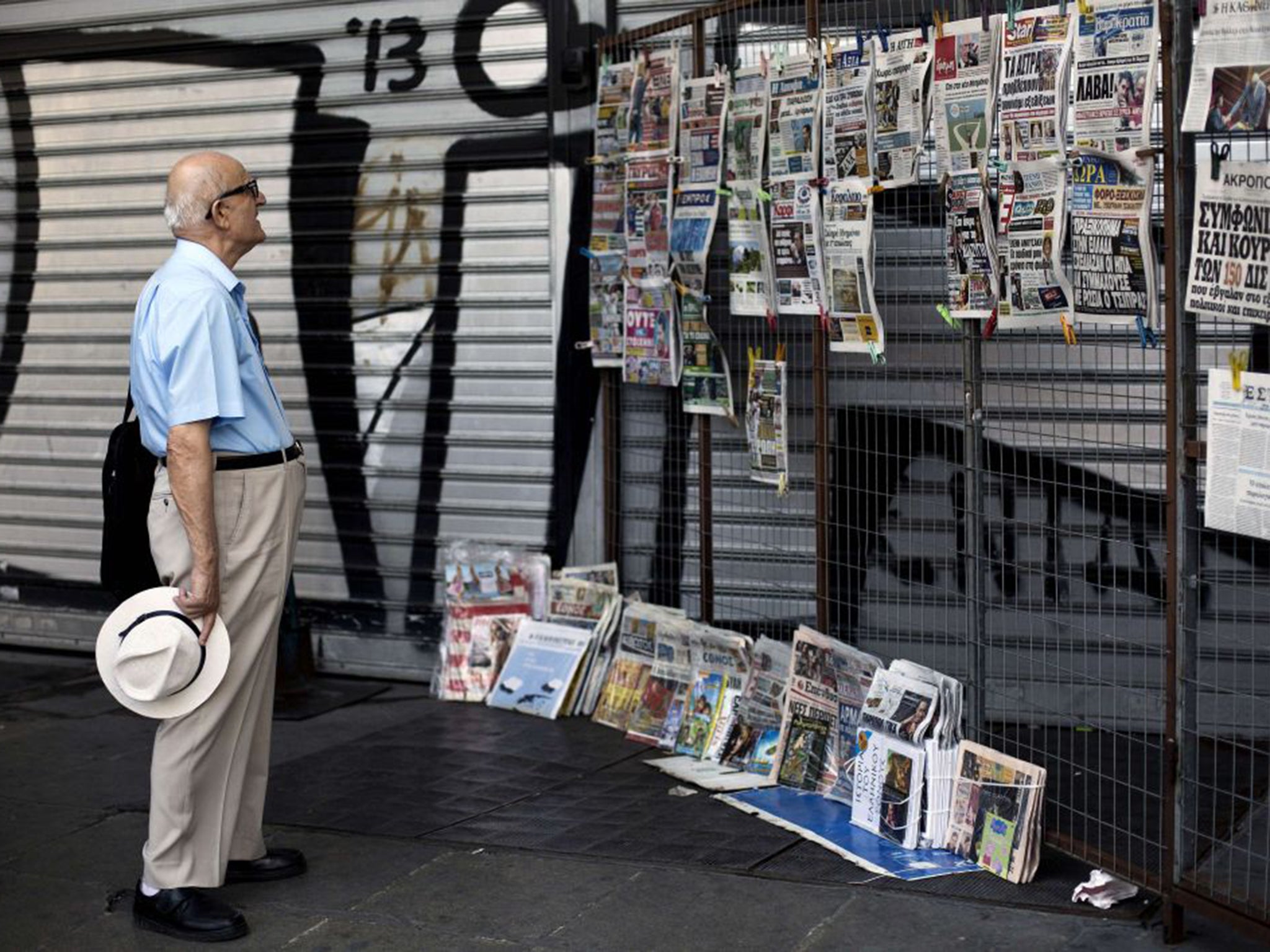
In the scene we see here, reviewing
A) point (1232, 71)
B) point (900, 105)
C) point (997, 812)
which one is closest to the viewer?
point (1232, 71)

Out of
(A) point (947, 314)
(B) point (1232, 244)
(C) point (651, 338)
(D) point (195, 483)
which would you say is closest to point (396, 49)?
(C) point (651, 338)

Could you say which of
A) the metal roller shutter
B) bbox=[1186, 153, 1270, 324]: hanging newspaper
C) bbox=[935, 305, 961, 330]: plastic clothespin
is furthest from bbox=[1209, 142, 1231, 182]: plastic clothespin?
the metal roller shutter

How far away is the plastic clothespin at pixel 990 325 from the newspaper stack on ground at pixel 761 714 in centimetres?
145

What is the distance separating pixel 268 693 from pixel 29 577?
417 centimetres

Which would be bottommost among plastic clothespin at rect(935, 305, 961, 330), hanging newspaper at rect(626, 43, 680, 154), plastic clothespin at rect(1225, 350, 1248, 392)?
plastic clothespin at rect(1225, 350, 1248, 392)

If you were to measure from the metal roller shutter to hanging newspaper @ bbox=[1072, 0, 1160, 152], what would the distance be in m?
3.25

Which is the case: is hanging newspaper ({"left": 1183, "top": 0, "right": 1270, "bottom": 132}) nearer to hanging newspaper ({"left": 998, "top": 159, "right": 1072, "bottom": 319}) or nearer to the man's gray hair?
hanging newspaper ({"left": 998, "top": 159, "right": 1072, "bottom": 319})

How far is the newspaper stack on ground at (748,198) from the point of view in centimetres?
593

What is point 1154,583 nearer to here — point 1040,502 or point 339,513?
point 1040,502

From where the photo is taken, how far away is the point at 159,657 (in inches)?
178

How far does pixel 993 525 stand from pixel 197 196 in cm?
288

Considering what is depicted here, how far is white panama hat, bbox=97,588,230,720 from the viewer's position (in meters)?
4.52

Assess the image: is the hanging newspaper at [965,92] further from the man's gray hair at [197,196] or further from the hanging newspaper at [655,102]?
the man's gray hair at [197,196]

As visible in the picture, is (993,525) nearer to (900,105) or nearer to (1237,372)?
(900,105)
